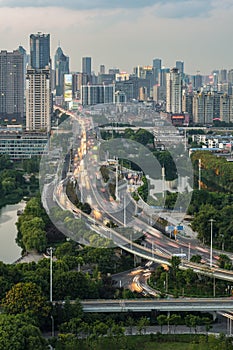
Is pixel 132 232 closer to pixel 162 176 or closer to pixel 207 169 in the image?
pixel 162 176

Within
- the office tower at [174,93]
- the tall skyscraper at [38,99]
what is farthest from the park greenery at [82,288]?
the office tower at [174,93]

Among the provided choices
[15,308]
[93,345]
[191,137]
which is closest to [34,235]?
[15,308]

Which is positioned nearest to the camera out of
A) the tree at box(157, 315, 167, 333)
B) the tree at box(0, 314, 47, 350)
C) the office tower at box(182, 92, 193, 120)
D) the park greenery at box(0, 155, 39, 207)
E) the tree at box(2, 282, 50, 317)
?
the tree at box(0, 314, 47, 350)

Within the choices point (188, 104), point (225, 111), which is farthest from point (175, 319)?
point (188, 104)

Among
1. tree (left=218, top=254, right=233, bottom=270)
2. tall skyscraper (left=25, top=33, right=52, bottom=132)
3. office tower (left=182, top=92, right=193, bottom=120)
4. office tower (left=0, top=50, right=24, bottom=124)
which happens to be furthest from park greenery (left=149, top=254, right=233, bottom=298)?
office tower (left=0, top=50, right=24, bottom=124)

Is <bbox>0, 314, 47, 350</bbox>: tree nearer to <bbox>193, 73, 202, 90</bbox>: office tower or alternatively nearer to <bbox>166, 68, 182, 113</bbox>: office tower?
<bbox>166, 68, 182, 113</bbox>: office tower

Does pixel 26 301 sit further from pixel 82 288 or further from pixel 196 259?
pixel 196 259
